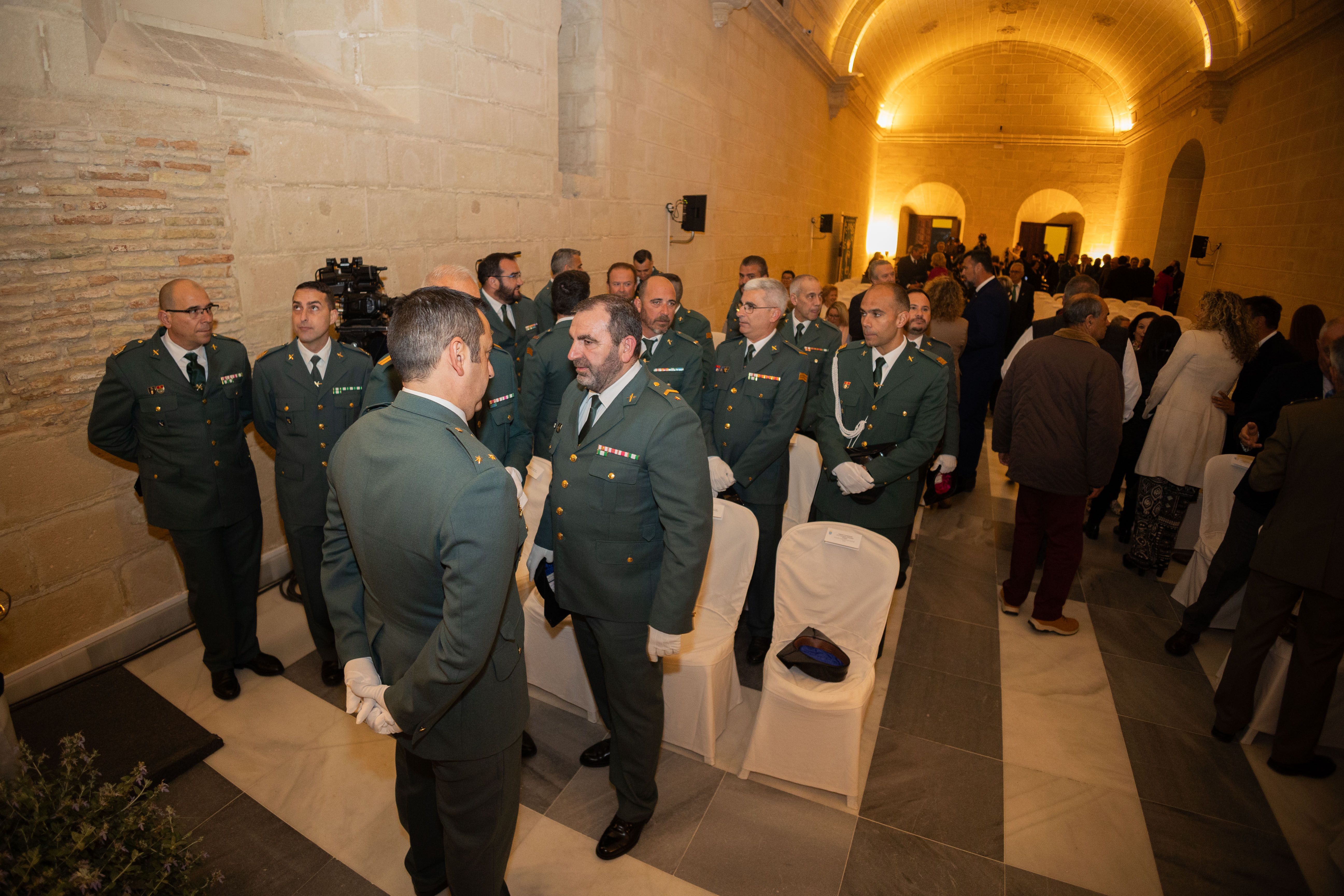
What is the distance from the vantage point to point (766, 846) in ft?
8.05

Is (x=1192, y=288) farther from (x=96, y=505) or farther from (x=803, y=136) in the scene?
(x=96, y=505)

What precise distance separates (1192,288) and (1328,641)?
11.7 metres

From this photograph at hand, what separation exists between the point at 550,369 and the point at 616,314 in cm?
179

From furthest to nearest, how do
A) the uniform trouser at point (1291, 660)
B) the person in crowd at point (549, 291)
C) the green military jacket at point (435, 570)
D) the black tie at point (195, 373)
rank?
the person in crowd at point (549, 291), the black tie at point (195, 373), the uniform trouser at point (1291, 660), the green military jacket at point (435, 570)

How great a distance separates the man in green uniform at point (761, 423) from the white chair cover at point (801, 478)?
48cm

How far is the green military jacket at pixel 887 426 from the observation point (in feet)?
10.5

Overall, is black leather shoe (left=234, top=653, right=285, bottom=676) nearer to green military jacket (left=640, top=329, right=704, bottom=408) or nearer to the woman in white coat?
green military jacket (left=640, top=329, right=704, bottom=408)

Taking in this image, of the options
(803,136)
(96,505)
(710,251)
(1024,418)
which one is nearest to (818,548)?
(1024,418)

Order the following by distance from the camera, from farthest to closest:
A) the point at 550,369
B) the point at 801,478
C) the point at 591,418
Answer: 1. the point at 801,478
2. the point at 550,369
3. the point at 591,418

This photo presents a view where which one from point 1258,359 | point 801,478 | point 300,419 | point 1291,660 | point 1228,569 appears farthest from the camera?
point 801,478

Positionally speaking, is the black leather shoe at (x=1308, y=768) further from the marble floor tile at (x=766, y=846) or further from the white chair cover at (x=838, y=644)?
the marble floor tile at (x=766, y=846)

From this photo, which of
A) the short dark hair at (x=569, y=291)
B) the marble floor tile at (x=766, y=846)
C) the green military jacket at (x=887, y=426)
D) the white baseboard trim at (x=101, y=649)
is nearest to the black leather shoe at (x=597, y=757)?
the marble floor tile at (x=766, y=846)

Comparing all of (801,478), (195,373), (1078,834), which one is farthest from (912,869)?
(195,373)

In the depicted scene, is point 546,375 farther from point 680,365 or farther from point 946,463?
point 946,463
